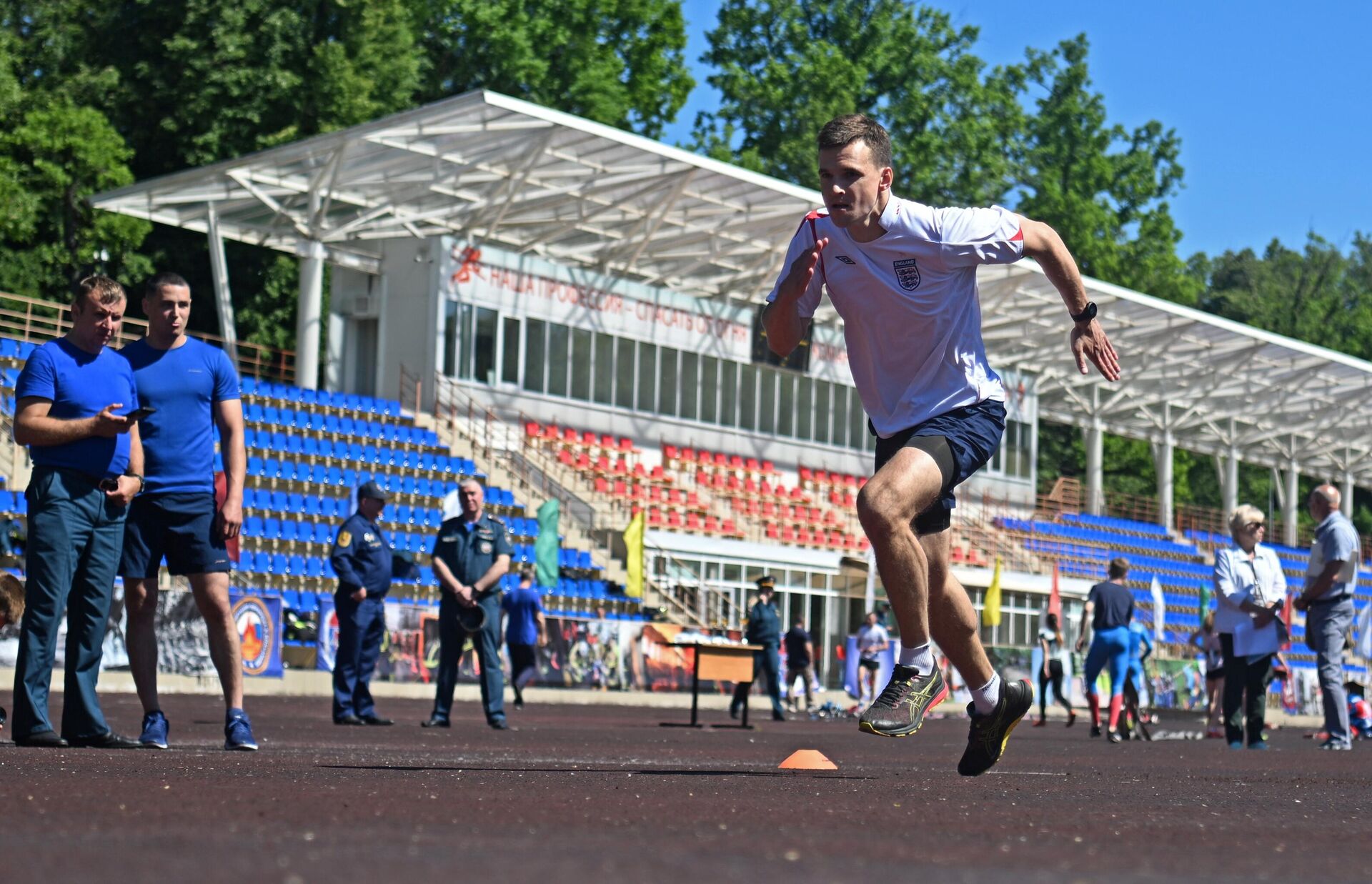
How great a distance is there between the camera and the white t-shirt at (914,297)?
646 cm

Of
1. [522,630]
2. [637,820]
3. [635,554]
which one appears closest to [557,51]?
[635,554]

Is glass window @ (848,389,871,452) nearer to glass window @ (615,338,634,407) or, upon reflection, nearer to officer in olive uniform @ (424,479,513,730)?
glass window @ (615,338,634,407)

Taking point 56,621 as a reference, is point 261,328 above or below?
above

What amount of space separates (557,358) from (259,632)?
1823 centimetres

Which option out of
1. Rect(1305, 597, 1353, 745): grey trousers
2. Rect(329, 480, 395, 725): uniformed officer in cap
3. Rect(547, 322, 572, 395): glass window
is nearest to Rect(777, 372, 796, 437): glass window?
Rect(547, 322, 572, 395): glass window

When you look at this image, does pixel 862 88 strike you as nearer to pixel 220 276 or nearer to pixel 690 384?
pixel 690 384

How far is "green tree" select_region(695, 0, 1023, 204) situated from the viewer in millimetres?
57969

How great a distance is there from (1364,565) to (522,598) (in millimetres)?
44566

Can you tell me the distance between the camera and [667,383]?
42.3 m

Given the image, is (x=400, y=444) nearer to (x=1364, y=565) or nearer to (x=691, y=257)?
(x=691, y=257)

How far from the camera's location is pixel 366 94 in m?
43.4

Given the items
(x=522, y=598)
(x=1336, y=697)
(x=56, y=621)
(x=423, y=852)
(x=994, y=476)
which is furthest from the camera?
(x=994, y=476)

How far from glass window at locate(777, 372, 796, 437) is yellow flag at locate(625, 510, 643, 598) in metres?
16.0

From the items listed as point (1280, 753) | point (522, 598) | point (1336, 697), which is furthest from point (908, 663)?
point (522, 598)
